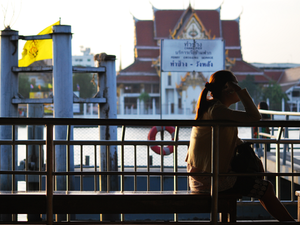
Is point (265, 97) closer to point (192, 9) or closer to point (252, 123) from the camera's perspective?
point (192, 9)

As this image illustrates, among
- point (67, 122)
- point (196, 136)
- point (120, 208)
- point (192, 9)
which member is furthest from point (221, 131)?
point (192, 9)

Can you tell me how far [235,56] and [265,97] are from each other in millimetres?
6386

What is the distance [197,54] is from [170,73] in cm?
3227

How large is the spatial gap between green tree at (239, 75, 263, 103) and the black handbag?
40974 millimetres

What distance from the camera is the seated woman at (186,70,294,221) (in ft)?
8.24

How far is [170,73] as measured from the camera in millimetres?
43781

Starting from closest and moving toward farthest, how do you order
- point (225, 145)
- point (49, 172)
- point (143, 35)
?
point (49, 172) → point (225, 145) → point (143, 35)

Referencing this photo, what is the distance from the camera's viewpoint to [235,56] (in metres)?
43.8

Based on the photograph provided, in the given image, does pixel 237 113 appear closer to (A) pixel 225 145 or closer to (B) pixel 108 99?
(A) pixel 225 145

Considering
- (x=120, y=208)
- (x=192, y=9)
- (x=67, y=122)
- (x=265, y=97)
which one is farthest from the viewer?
(x=265, y=97)

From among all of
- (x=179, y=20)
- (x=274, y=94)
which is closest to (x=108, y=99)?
(x=179, y=20)

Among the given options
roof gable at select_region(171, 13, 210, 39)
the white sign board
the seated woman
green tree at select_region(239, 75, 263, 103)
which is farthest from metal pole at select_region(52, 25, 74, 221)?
green tree at select_region(239, 75, 263, 103)

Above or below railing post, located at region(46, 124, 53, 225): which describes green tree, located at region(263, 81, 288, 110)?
above

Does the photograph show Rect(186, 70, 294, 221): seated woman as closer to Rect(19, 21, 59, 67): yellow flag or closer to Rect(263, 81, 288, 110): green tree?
Rect(19, 21, 59, 67): yellow flag
